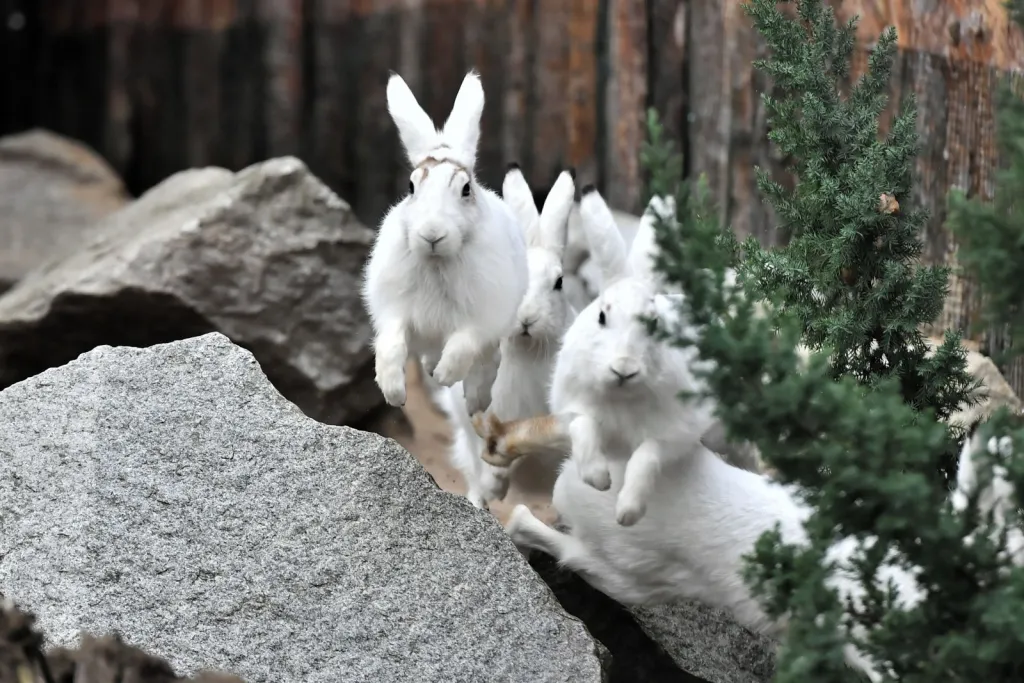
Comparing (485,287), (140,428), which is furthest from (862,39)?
(140,428)

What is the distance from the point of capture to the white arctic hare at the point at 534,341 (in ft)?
17.6

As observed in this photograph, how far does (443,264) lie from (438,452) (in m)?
3.03

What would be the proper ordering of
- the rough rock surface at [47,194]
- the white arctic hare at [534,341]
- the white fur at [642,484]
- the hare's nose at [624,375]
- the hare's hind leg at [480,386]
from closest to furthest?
1. the hare's nose at [624,375]
2. the white fur at [642,484]
3. the hare's hind leg at [480,386]
4. the white arctic hare at [534,341]
5. the rough rock surface at [47,194]

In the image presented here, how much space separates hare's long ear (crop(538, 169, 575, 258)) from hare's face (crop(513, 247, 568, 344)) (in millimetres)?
64

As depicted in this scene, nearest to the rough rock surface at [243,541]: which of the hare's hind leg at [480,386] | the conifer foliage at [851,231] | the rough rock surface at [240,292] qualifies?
the hare's hind leg at [480,386]

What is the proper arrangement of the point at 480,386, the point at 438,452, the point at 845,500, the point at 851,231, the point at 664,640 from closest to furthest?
the point at 845,500, the point at 851,231, the point at 664,640, the point at 480,386, the point at 438,452

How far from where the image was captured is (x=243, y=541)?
4.32 m

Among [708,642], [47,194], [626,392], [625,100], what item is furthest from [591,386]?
[47,194]

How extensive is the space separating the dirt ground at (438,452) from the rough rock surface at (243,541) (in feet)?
3.45

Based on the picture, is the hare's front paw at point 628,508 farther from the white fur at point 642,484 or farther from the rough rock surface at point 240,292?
the rough rock surface at point 240,292

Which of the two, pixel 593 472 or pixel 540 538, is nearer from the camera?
pixel 593 472

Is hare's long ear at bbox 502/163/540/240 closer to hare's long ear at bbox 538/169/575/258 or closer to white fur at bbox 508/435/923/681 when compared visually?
hare's long ear at bbox 538/169/575/258

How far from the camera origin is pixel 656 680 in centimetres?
492

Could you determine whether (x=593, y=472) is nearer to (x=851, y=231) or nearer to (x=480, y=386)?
(x=480, y=386)
